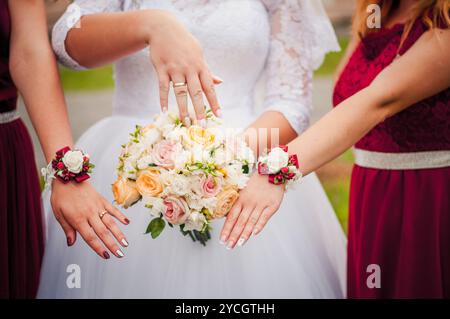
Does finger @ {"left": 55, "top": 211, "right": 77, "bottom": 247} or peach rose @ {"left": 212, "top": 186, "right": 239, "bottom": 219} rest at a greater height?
peach rose @ {"left": 212, "top": 186, "right": 239, "bottom": 219}

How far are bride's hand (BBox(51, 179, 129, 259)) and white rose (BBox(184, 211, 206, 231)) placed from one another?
0.71 feet

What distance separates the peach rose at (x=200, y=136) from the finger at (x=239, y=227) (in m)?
0.25

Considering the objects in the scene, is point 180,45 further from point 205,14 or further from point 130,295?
point 130,295

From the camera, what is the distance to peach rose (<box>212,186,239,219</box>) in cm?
168

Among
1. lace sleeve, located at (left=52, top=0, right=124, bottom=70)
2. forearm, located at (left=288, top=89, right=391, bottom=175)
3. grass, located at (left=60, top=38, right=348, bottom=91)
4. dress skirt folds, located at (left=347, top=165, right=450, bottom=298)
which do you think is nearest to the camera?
forearm, located at (left=288, top=89, right=391, bottom=175)

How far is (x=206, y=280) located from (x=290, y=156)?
24.5 inches

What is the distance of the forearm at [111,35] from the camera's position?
1.86 meters

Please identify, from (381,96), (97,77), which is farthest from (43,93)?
(97,77)

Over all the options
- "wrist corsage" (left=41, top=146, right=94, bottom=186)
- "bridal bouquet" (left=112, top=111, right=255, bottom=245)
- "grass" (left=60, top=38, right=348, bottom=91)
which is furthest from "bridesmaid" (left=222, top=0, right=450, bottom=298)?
"grass" (left=60, top=38, right=348, bottom=91)

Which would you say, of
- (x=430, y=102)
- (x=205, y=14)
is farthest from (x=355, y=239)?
(x=205, y=14)

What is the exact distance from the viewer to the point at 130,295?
2.07 metres

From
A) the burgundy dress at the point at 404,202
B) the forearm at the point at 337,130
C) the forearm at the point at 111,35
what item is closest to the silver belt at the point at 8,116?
the forearm at the point at 111,35

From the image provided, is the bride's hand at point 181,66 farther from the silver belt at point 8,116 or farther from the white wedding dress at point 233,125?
the silver belt at point 8,116

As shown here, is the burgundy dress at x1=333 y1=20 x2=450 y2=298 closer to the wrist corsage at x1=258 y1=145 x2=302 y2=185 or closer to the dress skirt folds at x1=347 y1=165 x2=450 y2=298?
the dress skirt folds at x1=347 y1=165 x2=450 y2=298
